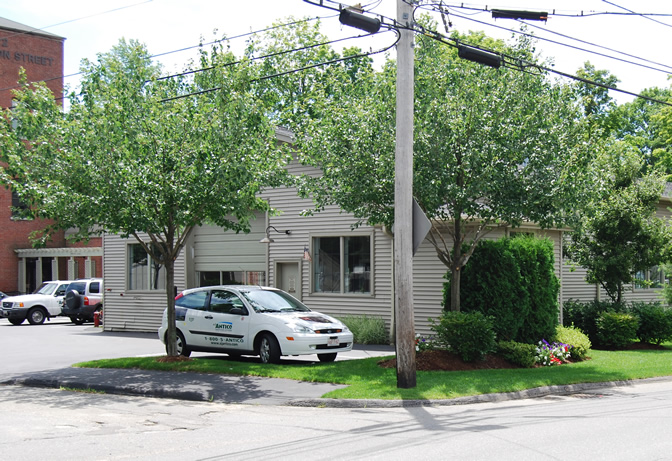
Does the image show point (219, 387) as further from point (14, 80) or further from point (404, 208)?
point (14, 80)

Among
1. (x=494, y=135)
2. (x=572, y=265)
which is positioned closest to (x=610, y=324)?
(x=572, y=265)

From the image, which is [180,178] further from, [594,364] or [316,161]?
[594,364]

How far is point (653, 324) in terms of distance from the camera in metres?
19.7

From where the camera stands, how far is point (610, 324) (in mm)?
18812

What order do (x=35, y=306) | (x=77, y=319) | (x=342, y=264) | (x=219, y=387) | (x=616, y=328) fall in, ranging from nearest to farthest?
1. (x=219, y=387)
2. (x=616, y=328)
3. (x=342, y=264)
4. (x=77, y=319)
5. (x=35, y=306)

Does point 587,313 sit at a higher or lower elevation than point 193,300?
lower

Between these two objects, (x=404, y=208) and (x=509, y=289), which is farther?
(x=509, y=289)

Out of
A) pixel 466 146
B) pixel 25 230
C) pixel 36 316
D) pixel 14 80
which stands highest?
pixel 14 80

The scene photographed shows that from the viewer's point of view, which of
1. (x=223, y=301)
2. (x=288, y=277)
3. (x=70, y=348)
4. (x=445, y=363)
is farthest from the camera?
(x=288, y=277)

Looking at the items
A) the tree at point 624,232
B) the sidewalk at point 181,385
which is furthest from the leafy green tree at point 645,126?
the sidewalk at point 181,385

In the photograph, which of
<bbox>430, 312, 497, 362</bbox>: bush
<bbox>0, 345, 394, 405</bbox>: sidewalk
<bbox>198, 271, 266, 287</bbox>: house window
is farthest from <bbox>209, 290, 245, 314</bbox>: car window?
<bbox>198, 271, 266, 287</bbox>: house window

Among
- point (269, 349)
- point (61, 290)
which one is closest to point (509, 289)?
point (269, 349)

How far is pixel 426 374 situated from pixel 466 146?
14.6 feet

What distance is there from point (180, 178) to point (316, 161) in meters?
3.05
